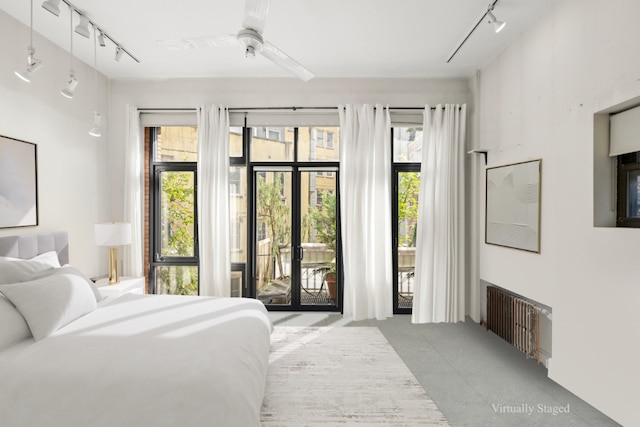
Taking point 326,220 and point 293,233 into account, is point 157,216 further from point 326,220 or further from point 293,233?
point 326,220

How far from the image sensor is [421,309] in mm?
3916

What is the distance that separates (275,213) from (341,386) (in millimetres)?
2307

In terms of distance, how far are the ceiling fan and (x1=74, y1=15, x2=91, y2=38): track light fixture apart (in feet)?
3.34

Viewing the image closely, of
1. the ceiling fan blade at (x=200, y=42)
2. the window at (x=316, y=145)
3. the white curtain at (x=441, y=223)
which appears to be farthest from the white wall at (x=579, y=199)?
the ceiling fan blade at (x=200, y=42)

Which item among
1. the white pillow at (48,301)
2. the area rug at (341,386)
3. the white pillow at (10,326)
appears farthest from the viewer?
the area rug at (341,386)

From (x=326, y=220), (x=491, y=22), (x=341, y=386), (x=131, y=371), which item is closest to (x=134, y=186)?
(x=326, y=220)

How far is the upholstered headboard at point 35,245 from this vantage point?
8.52 ft

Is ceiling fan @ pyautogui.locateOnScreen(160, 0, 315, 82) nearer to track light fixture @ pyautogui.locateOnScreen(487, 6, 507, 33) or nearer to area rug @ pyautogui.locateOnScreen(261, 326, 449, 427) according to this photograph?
track light fixture @ pyautogui.locateOnScreen(487, 6, 507, 33)

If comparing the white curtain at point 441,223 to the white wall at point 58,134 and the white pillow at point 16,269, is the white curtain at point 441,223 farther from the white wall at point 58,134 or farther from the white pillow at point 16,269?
the white wall at point 58,134

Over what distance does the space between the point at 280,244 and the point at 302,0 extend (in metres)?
2.65

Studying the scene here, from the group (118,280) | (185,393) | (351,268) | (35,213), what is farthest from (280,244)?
(185,393)

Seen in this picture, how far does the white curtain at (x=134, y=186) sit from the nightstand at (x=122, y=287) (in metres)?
0.38

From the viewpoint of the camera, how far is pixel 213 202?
3.97 m

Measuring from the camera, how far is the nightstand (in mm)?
3203
